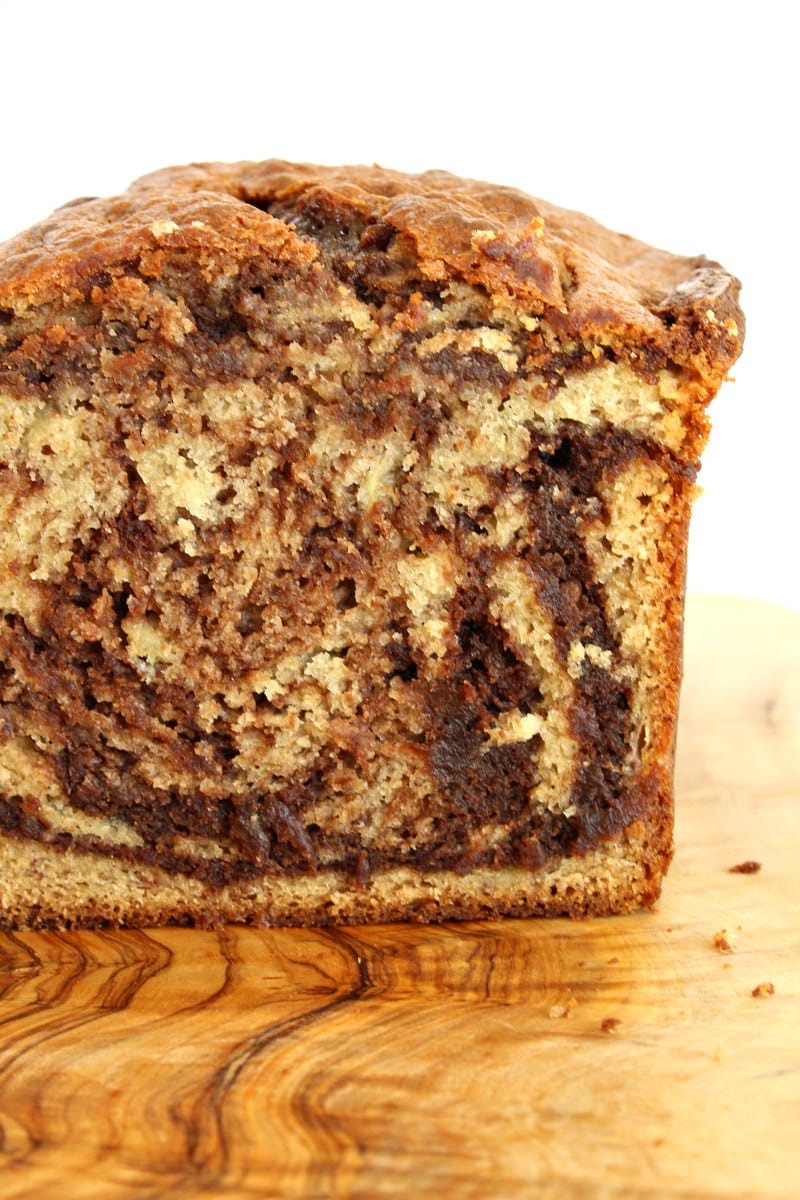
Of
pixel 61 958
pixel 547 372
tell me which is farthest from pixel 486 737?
pixel 61 958

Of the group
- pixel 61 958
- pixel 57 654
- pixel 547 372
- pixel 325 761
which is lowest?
pixel 61 958

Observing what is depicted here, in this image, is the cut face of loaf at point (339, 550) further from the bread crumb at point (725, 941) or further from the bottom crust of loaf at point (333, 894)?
the bread crumb at point (725, 941)

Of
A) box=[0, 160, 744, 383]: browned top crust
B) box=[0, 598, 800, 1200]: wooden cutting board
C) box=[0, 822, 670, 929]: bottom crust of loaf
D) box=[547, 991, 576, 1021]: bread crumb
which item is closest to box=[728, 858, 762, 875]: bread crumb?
box=[0, 598, 800, 1200]: wooden cutting board

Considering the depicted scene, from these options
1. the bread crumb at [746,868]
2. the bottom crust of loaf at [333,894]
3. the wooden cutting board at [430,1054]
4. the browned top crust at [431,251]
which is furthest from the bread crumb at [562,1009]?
the browned top crust at [431,251]

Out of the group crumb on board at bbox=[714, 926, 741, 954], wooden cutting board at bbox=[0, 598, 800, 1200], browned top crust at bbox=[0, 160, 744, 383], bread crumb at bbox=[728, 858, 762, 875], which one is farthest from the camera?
→ bread crumb at bbox=[728, 858, 762, 875]

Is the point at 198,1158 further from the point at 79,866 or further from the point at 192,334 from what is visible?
the point at 192,334

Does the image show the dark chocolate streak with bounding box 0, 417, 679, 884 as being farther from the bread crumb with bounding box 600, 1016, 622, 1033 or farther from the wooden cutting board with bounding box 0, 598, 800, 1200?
the bread crumb with bounding box 600, 1016, 622, 1033

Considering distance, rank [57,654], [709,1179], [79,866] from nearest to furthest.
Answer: [709,1179] → [57,654] → [79,866]
